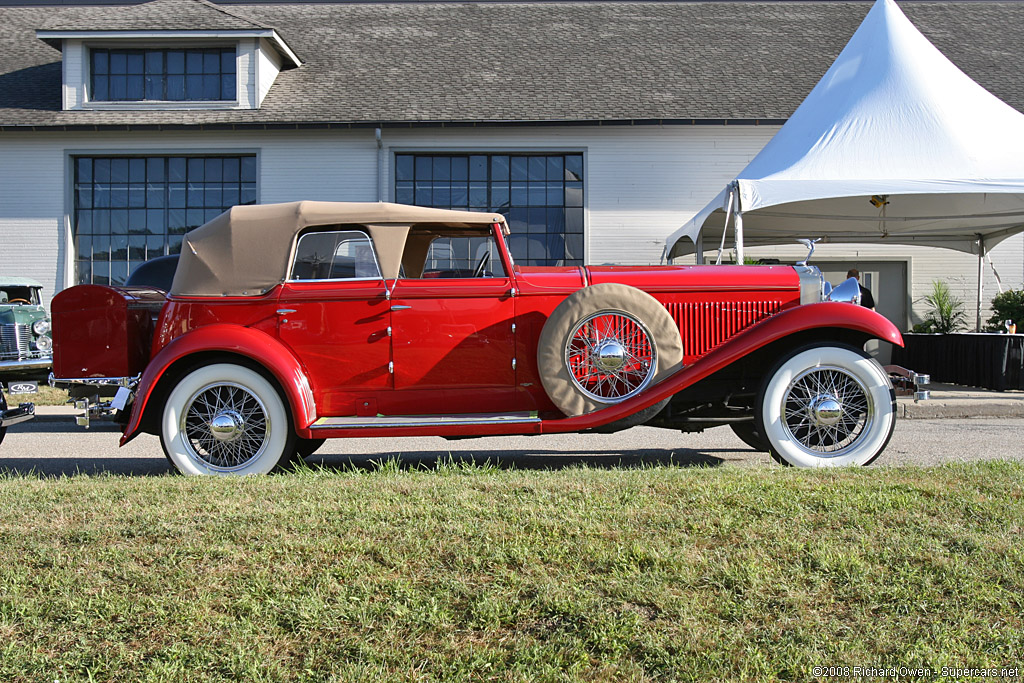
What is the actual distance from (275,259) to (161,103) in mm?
12302

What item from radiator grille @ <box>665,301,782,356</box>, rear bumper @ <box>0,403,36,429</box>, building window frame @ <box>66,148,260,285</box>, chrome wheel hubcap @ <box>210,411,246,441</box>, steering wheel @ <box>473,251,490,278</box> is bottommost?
rear bumper @ <box>0,403,36,429</box>

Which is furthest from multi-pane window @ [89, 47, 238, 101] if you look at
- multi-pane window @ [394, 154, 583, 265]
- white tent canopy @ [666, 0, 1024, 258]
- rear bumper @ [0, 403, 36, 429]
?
rear bumper @ [0, 403, 36, 429]

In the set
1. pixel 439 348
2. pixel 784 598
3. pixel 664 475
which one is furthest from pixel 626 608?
pixel 439 348

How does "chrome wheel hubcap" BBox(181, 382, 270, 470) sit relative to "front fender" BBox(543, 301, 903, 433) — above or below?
below

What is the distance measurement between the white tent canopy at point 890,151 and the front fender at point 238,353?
591 cm

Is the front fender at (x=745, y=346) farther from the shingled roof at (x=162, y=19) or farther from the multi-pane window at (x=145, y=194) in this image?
the shingled roof at (x=162, y=19)

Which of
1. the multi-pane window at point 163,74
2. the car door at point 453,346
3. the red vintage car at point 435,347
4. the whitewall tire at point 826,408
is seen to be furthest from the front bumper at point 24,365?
the whitewall tire at point 826,408

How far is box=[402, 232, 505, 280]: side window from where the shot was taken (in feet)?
19.0

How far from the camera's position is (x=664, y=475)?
4594 millimetres

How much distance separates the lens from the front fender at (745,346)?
5246mm

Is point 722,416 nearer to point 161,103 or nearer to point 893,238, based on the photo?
point 893,238

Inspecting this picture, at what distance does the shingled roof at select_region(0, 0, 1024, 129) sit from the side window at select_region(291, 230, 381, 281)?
34.6 ft

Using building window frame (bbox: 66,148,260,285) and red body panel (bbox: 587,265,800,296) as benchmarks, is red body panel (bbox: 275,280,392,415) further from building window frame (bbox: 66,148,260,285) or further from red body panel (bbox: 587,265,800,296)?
building window frame (bbox: 66,148,260,285)

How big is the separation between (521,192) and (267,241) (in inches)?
433
